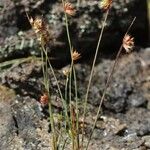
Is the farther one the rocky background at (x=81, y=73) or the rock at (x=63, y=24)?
the rock at (x=63, y=24)

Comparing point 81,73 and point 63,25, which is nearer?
point 63,25

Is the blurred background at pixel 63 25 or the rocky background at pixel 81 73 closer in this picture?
the rocky background at pixel 81 73

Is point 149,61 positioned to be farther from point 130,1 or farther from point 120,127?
point 120,127

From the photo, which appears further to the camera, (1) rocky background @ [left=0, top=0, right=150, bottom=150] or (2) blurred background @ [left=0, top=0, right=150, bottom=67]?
(2) blurred background @ [left=0, top=0, right=150, bottom=67]

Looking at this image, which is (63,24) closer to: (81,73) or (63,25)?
(63,25)

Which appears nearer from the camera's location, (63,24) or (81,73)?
(63,24)

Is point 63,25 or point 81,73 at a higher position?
point 63,25

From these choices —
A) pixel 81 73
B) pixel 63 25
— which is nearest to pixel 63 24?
pixel 63 25

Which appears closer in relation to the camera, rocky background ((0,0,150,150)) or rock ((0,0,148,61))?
rocky background ((0,0,150,150))
